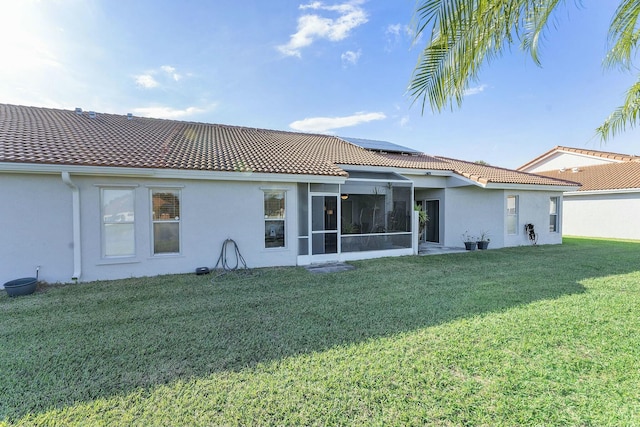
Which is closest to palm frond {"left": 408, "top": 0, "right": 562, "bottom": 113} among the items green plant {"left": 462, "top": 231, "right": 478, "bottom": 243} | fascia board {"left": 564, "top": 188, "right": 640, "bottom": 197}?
green plant {"left": 462, "top": 231, "right": 478, "bottom": 243}

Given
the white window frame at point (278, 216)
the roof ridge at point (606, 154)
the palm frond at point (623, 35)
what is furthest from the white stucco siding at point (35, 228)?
the roof ridge at point (606, 154)

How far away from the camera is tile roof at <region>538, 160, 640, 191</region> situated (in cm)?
2119

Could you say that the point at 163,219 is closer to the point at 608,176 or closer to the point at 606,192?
the point at 606,192

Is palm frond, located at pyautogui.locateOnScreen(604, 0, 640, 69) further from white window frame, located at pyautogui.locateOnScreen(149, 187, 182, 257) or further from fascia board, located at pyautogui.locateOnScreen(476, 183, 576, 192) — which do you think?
white window frame, located at pyautogui.locateOnScreen(149, 187, 182, 257)

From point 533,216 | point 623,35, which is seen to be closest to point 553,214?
point 533,216

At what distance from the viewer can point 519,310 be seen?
6.43 meters

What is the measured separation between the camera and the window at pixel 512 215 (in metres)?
16.6

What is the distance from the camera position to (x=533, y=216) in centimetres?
1714

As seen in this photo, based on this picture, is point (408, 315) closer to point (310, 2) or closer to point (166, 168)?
point (166, 168)

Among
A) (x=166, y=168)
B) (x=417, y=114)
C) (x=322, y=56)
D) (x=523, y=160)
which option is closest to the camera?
(x=417, y=114)

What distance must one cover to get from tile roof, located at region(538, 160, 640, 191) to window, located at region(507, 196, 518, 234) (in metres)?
11.4

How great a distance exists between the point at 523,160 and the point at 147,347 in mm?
41438

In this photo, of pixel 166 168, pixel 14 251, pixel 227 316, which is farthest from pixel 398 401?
pixel 14 251

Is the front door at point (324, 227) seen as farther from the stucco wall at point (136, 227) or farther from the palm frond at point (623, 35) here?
the palm frond at point (623, 35)
